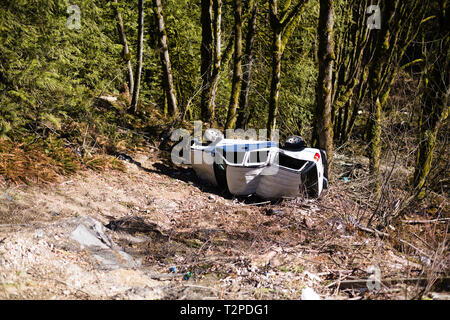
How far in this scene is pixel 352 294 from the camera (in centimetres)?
409

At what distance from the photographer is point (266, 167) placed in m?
8.27

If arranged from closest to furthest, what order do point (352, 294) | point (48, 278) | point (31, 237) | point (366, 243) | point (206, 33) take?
1. point (48, 278)
2. point (352, 294)
3. point (31, 237)
4. point (366, 243)
5. point (206, 33)

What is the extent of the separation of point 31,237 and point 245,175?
5084mm

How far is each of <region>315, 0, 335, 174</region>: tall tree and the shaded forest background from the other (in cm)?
2

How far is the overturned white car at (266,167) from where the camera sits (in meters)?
7.87

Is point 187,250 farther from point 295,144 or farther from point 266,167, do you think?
point 295,144

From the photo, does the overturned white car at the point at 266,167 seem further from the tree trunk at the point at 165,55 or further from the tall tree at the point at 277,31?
the tree trunk at the point at 165,55

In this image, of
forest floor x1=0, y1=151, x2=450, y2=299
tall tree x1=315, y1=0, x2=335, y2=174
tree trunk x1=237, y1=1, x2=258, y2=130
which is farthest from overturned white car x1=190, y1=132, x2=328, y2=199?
tree trunk x1=237, y1=1, x2=258, y2=130

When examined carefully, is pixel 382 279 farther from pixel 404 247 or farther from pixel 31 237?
pixel 31 237

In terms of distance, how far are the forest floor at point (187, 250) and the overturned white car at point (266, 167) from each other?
0.37 m

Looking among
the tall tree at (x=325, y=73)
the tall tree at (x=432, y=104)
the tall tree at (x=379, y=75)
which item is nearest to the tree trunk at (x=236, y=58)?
the tall tree at (x=325, y=73)

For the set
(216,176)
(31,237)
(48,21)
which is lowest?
(216,176)

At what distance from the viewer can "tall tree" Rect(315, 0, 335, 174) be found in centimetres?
788

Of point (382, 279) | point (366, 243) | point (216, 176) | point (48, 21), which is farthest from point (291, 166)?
point (48, 21)
